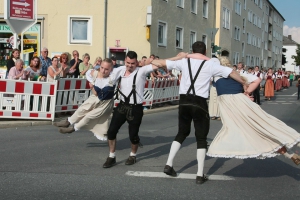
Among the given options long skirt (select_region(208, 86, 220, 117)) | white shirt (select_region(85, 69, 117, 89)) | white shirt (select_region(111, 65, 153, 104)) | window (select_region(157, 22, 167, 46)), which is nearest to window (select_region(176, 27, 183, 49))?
window (select_region(157, 22, 167, 46))

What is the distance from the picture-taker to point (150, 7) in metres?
24.3

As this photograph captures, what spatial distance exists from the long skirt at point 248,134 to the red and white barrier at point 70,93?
7.15 m

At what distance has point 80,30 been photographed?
24.8m

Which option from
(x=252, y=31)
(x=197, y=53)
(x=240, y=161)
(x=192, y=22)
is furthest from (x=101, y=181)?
(x=252, y=31)

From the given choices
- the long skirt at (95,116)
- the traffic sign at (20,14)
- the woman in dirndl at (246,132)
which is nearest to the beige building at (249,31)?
the traffic sign at (20,14)

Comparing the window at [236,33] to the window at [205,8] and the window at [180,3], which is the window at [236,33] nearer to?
the window at [205,8]

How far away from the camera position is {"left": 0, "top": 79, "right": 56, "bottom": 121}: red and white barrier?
11328 mm

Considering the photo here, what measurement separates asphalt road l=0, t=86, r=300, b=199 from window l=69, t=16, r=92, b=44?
628 inches

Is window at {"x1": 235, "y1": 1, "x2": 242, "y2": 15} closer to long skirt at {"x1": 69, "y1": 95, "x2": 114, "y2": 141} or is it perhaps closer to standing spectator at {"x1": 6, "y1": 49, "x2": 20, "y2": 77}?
standing spectator at {"x1": 6, "y1": 49, "x2": 20, "y2": 77}

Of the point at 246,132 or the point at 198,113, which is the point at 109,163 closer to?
the point at 198,113

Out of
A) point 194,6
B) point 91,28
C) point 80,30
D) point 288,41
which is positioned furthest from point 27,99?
point 288,41

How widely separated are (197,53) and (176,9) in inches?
913

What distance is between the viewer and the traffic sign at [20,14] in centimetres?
1313

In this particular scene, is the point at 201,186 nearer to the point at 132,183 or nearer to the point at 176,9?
the point at 132,183
